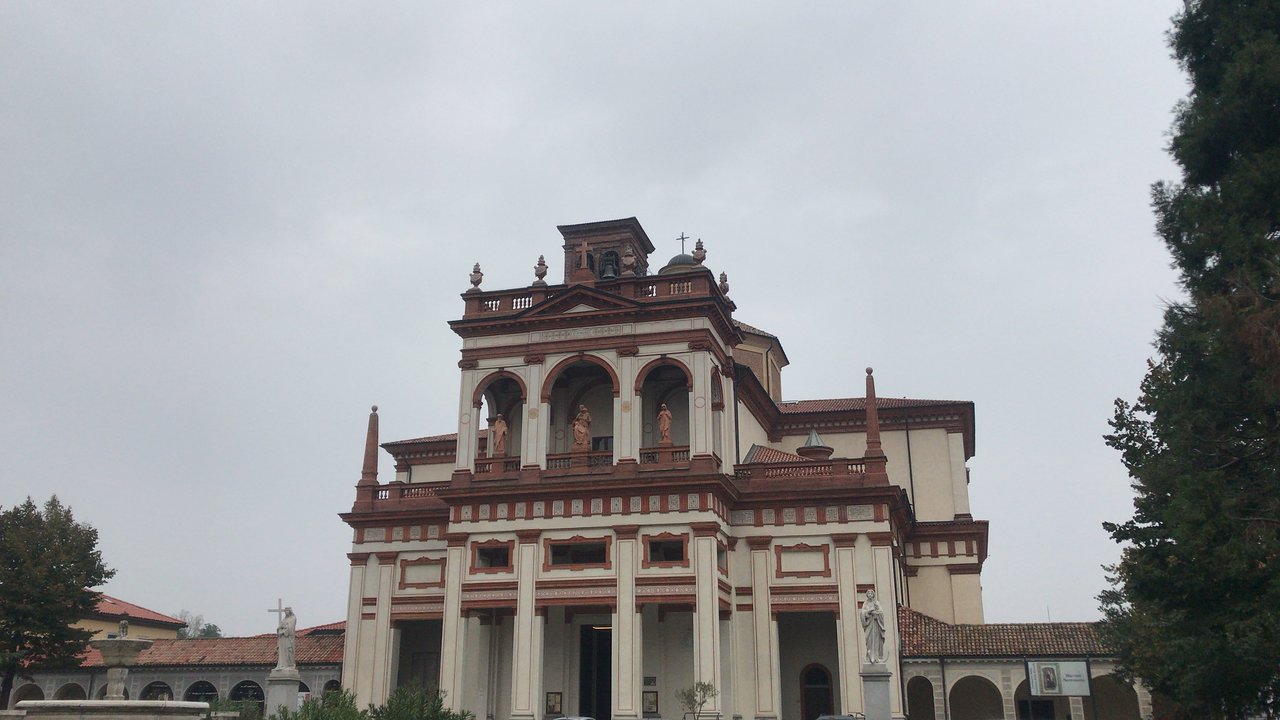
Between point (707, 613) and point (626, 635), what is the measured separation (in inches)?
97.7

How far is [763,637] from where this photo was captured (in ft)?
106

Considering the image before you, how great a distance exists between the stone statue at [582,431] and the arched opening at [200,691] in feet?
58.3

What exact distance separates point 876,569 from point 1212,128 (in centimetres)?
1759

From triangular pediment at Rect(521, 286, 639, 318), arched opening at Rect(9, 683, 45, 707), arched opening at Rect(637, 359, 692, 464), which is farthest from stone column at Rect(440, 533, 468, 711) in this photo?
arched opening at Rect(9, 683, 45, 707)

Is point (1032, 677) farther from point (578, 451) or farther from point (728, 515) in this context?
point (578, 451)

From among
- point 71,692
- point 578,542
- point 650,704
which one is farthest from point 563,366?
point 71,692

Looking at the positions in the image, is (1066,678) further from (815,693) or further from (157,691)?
(157,691)

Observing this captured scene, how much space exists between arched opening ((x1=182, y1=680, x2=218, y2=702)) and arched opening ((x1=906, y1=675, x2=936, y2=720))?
2538 cm

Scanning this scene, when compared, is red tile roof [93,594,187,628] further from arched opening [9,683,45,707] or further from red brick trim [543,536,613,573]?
red brick trim [543,536,613,573]

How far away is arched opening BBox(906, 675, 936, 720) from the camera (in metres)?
34.7

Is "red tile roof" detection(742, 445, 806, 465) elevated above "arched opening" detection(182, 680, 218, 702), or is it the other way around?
"red tile roof" detection(742, 445, 806, 465)

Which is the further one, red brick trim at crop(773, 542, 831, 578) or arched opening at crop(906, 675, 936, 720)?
arched opening at crop(906, 675, 936, 720)

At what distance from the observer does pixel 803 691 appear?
109 feet

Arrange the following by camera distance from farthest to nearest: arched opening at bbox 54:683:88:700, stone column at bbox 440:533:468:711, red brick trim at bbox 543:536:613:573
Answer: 1. arched opening at bbox 54:683:88:700
2. stone column at bbox 440:533:468:711
3. red brick trim at bbox 543:536:613:573
